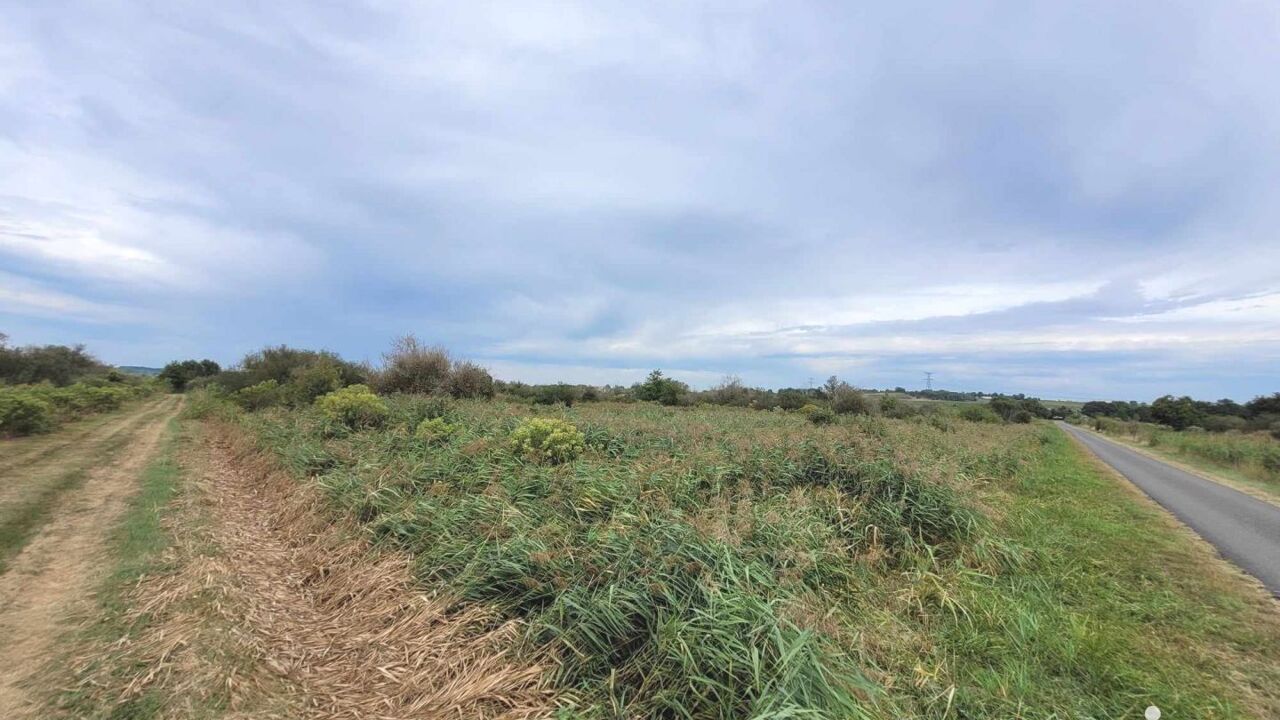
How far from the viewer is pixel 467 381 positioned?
2481 centimetres

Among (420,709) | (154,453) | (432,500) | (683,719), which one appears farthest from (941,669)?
(154,453)

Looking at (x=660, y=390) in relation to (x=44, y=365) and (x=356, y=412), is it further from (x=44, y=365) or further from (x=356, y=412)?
(x=44, y=365)

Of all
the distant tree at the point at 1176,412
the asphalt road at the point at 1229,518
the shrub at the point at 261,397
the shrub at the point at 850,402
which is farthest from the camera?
the distant tree at the point at 1176,412

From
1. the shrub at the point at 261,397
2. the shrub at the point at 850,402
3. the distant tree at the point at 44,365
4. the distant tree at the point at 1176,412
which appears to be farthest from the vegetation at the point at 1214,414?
the distant tree at the point at 44,365

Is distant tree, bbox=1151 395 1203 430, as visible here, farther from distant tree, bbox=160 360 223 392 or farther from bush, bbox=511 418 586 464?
distant tree, bbox=160 360 223 392

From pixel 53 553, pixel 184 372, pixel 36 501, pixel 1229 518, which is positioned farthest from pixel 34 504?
pixel 184 372

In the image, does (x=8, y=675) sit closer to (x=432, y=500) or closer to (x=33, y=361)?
(x=432, y=500)

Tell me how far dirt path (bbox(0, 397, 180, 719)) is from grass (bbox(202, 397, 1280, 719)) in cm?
236

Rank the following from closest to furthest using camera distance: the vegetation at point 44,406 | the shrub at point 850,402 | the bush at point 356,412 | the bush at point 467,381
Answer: the bush at point 356,412, the vegetation at point 44,406, the bush at point 467,381, the shrub at point 850,402

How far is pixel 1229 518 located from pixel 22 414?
29580mm

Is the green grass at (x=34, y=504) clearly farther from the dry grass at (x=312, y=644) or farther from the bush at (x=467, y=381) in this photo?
the bush at (x=467, y=381)

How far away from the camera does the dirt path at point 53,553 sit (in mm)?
3641

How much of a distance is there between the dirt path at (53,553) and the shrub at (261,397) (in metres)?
8.76

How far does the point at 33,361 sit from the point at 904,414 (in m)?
65.0
